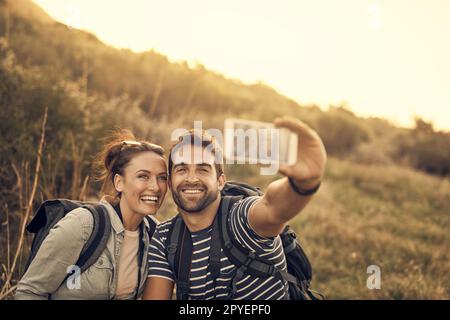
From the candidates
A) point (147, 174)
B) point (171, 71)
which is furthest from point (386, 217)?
point (171, 71)

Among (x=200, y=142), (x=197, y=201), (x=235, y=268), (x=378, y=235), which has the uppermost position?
(x=200, y=142)

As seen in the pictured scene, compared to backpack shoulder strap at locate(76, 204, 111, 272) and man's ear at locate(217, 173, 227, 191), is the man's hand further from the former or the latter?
backpack shoulder strap at locate(76, 204, 111, 272)

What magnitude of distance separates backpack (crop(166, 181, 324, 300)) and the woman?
0.29 meters

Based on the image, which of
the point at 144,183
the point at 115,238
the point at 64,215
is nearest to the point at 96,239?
the point at 115,238

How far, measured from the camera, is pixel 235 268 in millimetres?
2469

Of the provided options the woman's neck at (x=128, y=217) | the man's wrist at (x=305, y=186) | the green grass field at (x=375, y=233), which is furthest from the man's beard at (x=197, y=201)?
the green grass field at (x=375, y=233)

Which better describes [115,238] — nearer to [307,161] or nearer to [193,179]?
[193,179]

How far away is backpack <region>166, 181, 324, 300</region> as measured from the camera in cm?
244

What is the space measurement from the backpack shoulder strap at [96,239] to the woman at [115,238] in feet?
0.10

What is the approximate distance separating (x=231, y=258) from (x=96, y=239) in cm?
84

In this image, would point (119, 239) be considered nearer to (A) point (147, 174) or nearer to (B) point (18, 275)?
(A) point (147, 174)

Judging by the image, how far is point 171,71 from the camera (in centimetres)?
1425

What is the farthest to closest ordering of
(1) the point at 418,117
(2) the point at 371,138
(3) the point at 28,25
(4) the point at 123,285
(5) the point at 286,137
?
(1) the point at 418,117 → (2) the point at 371,138 → (3) the point at 28,25 → (4) the point at 123,285 → (5) the point at 286,137

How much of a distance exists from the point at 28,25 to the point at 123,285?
10.5 metres
